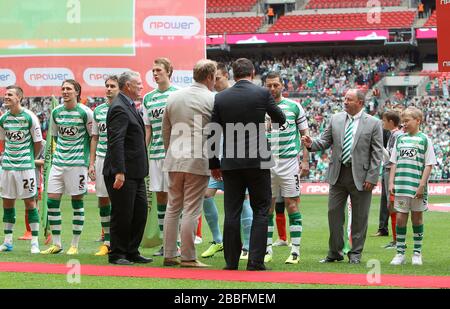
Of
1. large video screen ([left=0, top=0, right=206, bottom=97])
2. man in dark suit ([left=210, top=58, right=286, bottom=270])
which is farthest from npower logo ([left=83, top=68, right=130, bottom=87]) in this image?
man in dark suit ([left=210, top=58, right=286, bottom=270])

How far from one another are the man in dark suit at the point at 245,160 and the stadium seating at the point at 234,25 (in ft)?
132

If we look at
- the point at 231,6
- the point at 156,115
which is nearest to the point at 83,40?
the point at 156,115

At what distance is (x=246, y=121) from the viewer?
9273 mm

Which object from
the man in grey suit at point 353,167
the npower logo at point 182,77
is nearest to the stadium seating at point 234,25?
the npower logo at point 182,77

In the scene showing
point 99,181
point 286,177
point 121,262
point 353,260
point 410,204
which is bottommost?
point 353,260

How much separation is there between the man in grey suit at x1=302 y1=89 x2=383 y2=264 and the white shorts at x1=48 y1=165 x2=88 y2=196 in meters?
3.01

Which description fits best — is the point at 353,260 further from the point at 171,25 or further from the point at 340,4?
the point at 340,4

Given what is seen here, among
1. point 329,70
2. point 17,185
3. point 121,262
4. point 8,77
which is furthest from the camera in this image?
point 329,70

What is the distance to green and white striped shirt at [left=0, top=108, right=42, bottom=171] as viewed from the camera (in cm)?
1152

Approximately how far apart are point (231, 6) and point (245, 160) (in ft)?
144

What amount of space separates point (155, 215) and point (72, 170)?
1.55 metres

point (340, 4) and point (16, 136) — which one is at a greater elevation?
point (340, 4)

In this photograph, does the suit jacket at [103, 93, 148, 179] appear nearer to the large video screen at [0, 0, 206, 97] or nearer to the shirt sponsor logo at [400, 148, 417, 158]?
the shirt sponsor logo at [400, 148, 417, 158]
